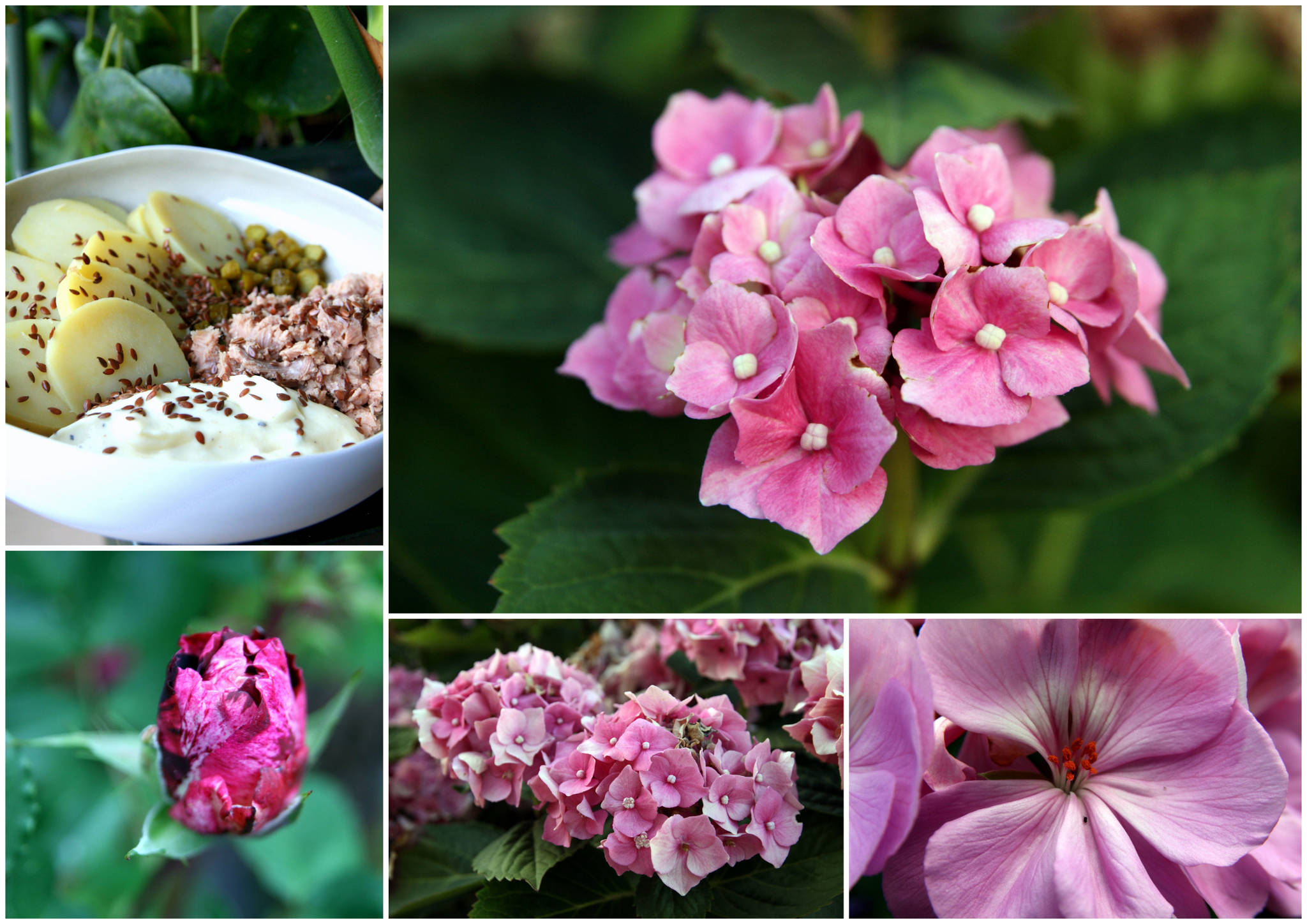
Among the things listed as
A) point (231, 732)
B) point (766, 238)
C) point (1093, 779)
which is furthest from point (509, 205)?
point (1093, 779)

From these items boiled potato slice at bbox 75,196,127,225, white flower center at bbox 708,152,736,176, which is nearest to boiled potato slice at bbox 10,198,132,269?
boiled potato slice at bbox 75,196,127,225

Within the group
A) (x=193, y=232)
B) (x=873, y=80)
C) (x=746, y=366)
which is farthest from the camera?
(x=873, y=80)

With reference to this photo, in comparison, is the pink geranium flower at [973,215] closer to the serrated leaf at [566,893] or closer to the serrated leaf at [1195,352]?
the serrated leaf at [1195,352]

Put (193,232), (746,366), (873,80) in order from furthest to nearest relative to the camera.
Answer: (873,80) < (193,232) < (746,366)

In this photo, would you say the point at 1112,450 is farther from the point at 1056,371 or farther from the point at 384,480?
the point at 384,480

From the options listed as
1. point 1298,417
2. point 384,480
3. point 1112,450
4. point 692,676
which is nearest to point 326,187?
point 384,480

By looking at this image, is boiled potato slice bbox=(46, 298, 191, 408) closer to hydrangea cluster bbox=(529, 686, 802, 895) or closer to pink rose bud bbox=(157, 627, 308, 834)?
pink rose bud bbox=(157, 627, 308, 834)

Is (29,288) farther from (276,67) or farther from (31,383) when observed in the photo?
(276,67)
